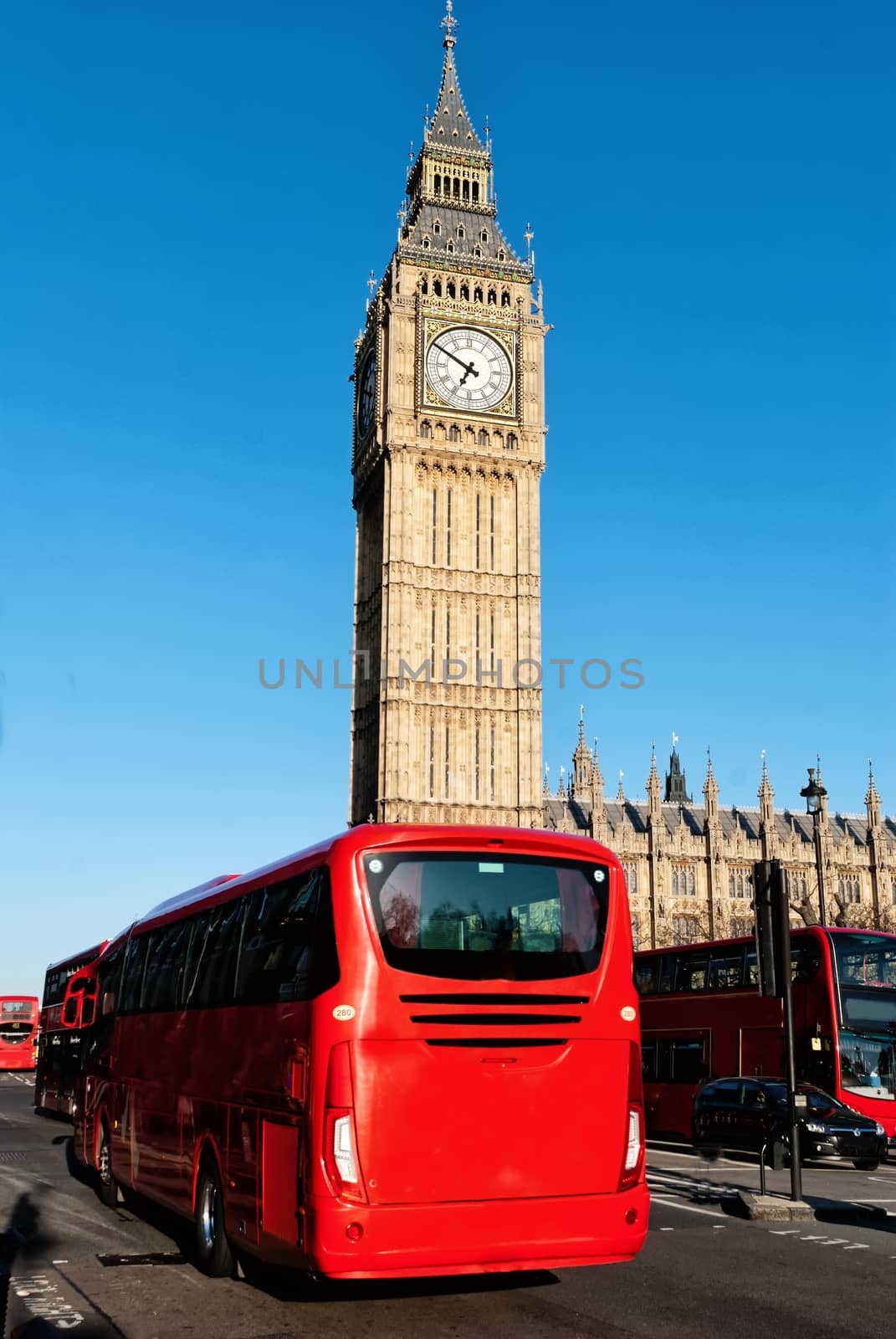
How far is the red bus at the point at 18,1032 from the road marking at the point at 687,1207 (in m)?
40.1

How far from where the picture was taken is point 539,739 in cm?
6022

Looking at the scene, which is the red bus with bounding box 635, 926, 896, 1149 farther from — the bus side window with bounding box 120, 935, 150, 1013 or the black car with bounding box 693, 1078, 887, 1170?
the bus side window with bounding box 120, 935, 150, 1013

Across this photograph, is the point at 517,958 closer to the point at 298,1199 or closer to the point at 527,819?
the point at 298,1199

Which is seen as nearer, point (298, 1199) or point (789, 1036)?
point (298, 1199)

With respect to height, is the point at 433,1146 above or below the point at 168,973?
below

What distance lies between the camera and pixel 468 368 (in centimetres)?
6288

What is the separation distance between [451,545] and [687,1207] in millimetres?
49033

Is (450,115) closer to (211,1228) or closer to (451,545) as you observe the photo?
(451,545)

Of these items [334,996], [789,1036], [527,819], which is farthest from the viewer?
[527,819]

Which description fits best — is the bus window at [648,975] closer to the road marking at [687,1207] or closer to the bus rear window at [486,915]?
the road marking at [687,1207]

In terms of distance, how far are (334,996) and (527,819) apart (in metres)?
50.6

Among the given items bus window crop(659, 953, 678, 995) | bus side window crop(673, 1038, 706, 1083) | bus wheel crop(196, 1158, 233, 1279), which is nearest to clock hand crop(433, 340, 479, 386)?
bus window crop(659, 953, 678, 995)

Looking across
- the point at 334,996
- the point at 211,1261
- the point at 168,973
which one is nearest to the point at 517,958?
the point at 334,996

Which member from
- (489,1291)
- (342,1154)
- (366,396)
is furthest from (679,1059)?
(366,396)
